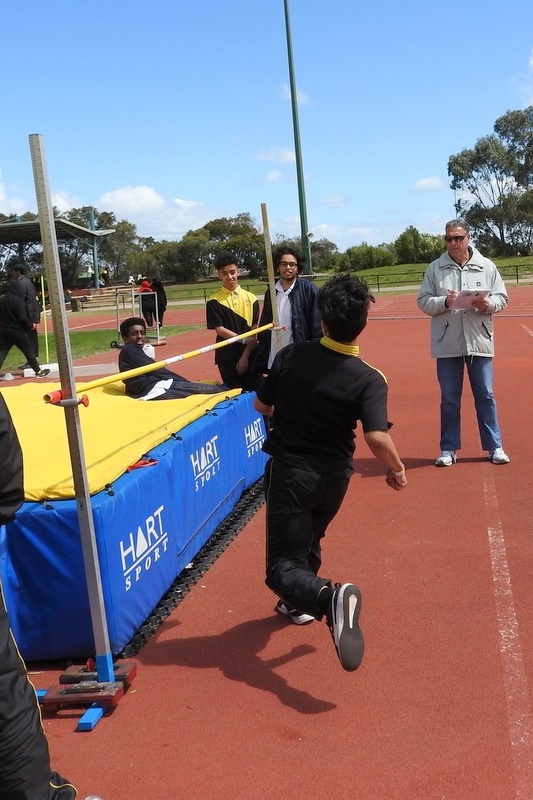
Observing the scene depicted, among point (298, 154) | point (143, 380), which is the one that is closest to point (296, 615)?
point (143, 380)

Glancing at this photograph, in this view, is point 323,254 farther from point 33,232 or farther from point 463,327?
point 463,327

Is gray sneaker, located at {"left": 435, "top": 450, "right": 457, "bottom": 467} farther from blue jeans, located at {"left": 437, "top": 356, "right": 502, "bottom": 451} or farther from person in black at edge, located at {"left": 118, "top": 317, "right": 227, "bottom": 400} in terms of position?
person in black at edge, located at {"left": 118, "top": 317, "right": 227, "bottom": 400}

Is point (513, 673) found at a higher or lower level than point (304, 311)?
lower

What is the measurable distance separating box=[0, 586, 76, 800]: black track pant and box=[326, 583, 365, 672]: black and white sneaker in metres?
1.23

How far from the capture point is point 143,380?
266 inches

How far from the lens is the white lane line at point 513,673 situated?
106 inches

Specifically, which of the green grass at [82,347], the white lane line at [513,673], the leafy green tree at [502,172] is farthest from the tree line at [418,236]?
the white lane line at [513,673]

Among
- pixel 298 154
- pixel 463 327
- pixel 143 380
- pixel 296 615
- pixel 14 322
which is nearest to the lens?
pixel 296 615

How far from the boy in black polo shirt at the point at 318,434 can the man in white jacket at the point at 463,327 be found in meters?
3.14

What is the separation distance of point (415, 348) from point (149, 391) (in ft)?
30.4

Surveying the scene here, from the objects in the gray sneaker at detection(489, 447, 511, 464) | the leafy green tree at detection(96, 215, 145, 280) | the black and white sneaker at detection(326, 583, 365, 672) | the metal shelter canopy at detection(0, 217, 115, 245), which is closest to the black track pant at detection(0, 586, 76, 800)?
the black and white sneaker at detection(326, 583, 365, 672)

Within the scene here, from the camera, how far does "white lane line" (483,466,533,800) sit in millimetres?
2689

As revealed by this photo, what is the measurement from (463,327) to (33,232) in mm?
43957

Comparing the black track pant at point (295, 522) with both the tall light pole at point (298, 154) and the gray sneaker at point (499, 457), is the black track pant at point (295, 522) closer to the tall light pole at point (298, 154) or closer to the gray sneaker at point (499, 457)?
the gray sneaker at point (499, 457)
